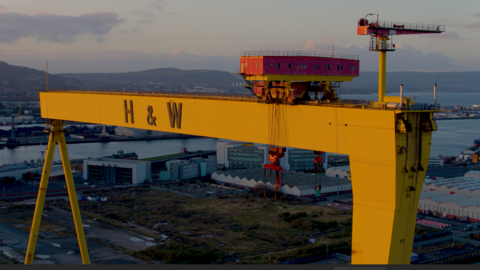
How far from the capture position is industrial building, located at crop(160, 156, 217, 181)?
2489 cm

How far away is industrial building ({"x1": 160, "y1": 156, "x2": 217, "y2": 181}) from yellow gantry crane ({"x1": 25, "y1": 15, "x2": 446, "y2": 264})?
18.2 metres

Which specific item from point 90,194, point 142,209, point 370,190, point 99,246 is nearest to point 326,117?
point 370,190

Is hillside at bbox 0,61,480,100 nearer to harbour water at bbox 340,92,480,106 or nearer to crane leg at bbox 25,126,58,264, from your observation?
harbour water at bbox 340,92,480,106

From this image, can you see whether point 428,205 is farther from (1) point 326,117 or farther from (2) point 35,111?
(2) point 35,111

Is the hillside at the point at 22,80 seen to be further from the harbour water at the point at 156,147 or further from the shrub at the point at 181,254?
the shrub at the point at 181,254

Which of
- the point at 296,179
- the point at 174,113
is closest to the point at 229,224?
the point at 296,179

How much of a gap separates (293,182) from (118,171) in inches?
361

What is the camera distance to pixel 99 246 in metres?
13.2


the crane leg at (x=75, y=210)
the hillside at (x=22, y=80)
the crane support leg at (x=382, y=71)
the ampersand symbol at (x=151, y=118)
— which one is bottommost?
the crane leg at (x=75, y=210)

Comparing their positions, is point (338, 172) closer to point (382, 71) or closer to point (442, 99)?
point (382, 71)

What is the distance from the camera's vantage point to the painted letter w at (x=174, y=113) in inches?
240

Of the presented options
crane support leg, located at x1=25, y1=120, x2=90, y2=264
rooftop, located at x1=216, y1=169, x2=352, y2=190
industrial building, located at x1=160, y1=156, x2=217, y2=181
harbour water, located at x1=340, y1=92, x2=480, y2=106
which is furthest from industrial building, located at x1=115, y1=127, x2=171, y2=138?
crane support leg, located at x1=25, y1=120, x2=90, y2=264

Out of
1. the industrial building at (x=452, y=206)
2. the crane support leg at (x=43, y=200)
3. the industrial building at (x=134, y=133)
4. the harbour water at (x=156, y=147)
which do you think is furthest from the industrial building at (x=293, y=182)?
the industrial building at (x=134, y=133)

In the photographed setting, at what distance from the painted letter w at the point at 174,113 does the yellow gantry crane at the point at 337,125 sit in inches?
0.4
